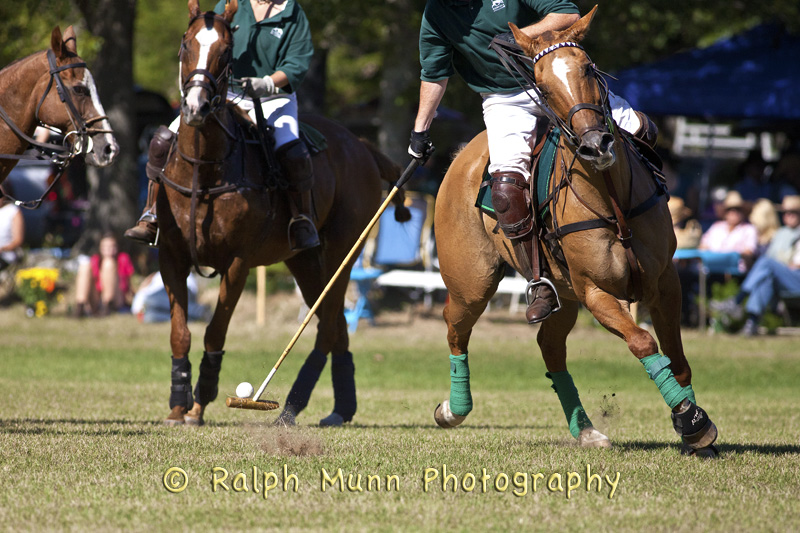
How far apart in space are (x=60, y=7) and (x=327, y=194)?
39.4ft

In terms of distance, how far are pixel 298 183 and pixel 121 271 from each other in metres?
10.7

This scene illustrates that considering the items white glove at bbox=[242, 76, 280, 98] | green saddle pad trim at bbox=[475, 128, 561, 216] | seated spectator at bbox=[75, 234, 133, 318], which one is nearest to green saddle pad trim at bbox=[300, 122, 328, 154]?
white glove at bbox=[242, 76, 280, 98]

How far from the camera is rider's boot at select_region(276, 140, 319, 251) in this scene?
8148 millimetres

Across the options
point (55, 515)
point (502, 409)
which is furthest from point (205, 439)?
point (502, 409)

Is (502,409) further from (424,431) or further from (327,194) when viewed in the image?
(327,194)

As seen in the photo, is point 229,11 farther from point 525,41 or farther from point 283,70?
point 525,41

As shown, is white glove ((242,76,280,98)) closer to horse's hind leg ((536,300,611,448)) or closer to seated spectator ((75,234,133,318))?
horse's hind leg ((536,300,611,448))

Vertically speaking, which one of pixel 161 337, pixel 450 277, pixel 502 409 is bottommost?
pixel 161 337

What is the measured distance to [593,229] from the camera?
595 cm

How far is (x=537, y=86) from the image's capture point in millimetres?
5934

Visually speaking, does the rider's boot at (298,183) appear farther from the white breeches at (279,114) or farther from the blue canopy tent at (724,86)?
the blue canopy tent at (724,86)

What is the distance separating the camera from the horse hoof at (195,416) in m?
7.86

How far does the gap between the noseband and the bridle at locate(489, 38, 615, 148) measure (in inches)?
79.8

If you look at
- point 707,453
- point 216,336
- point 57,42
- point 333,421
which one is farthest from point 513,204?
point 57,42
